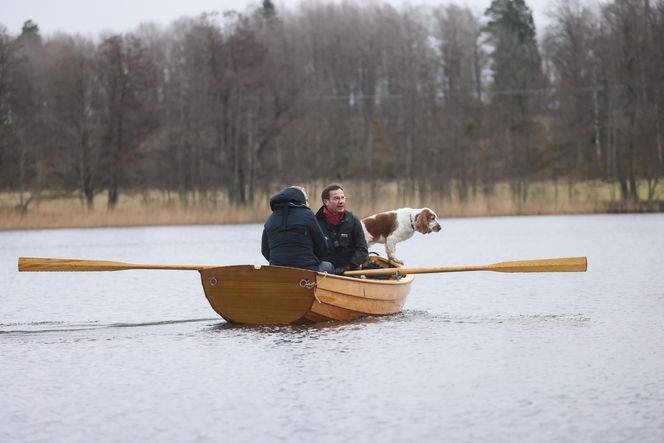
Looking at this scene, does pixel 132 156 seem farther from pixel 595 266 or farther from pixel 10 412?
pixel 10 412

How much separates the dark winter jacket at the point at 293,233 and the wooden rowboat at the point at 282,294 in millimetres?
390

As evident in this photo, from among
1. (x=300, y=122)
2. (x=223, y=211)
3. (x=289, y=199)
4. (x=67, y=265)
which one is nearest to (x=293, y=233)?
(x=289, y=199)

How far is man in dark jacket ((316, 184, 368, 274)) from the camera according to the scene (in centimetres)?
1321

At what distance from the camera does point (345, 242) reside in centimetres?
1338

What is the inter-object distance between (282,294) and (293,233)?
0.66 metres

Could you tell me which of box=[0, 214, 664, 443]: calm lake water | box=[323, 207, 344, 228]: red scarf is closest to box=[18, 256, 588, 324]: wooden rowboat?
box=[0, 214, 664, 443]: calm lake water

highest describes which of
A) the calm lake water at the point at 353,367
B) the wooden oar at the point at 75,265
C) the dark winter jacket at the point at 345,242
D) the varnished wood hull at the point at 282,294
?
the dark winter jacket at the point at 345,242

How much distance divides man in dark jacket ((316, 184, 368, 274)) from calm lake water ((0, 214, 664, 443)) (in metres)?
0.80

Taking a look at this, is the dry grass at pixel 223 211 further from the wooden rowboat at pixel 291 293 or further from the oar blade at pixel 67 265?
the wooden rowboat at pixel 291 293

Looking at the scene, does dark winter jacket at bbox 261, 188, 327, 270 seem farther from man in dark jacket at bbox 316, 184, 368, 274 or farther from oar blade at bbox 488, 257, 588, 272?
Answer: oar blade at bbox 488, 257, 588, 272

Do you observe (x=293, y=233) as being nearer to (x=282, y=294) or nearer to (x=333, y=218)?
(x=282, y=294)

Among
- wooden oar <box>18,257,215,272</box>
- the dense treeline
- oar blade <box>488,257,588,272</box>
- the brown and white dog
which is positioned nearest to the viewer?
oar blade <box>488,257,588,272</box>

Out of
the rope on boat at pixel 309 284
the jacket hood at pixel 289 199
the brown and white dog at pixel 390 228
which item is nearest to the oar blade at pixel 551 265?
the brown and white dog at pixel 390 228

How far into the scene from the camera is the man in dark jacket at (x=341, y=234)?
13.2 m
